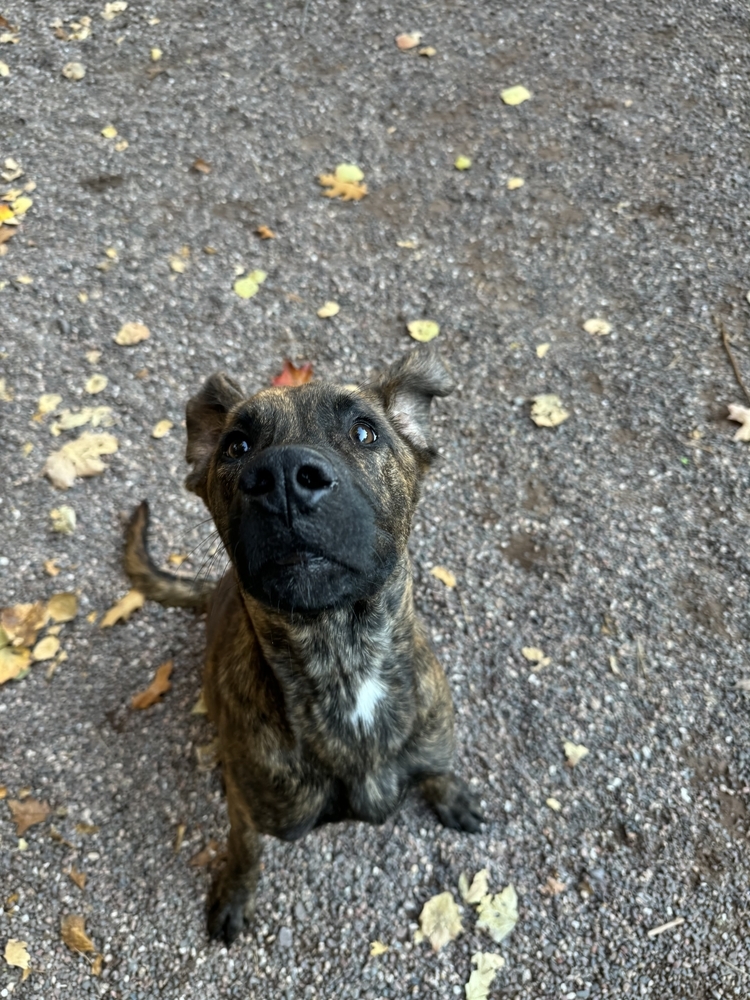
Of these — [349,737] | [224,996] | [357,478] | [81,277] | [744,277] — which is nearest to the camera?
[357,478]

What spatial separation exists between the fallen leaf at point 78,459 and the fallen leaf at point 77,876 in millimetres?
2170

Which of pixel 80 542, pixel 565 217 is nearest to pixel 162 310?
pixel 80 542

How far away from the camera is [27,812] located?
3.60 metres

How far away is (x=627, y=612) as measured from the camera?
13.2ft

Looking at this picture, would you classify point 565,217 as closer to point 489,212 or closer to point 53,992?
point 489,212

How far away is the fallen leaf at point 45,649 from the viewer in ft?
13.3

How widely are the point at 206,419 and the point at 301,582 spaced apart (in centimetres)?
116

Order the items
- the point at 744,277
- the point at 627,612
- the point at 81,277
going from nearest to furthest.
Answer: the point at 627,612, the point at 744,277, the point at 81,277

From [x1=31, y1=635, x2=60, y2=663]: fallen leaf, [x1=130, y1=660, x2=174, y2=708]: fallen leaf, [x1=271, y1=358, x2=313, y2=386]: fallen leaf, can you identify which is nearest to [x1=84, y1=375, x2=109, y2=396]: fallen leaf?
[x1=271, y1=358, x2=313, y2=386]: fallen leaf

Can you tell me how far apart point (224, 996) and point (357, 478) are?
8.00 feet

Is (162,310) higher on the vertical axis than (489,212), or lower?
lower

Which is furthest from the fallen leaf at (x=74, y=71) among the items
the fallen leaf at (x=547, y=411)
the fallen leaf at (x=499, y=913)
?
the fallen leaf at (x=499, y=913)

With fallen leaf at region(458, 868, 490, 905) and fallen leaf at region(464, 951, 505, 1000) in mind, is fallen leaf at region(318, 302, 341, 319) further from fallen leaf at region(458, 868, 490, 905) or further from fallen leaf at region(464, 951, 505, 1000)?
fallen leaf at region(464, 951, 505, 1000)

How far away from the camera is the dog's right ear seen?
2.91 m
